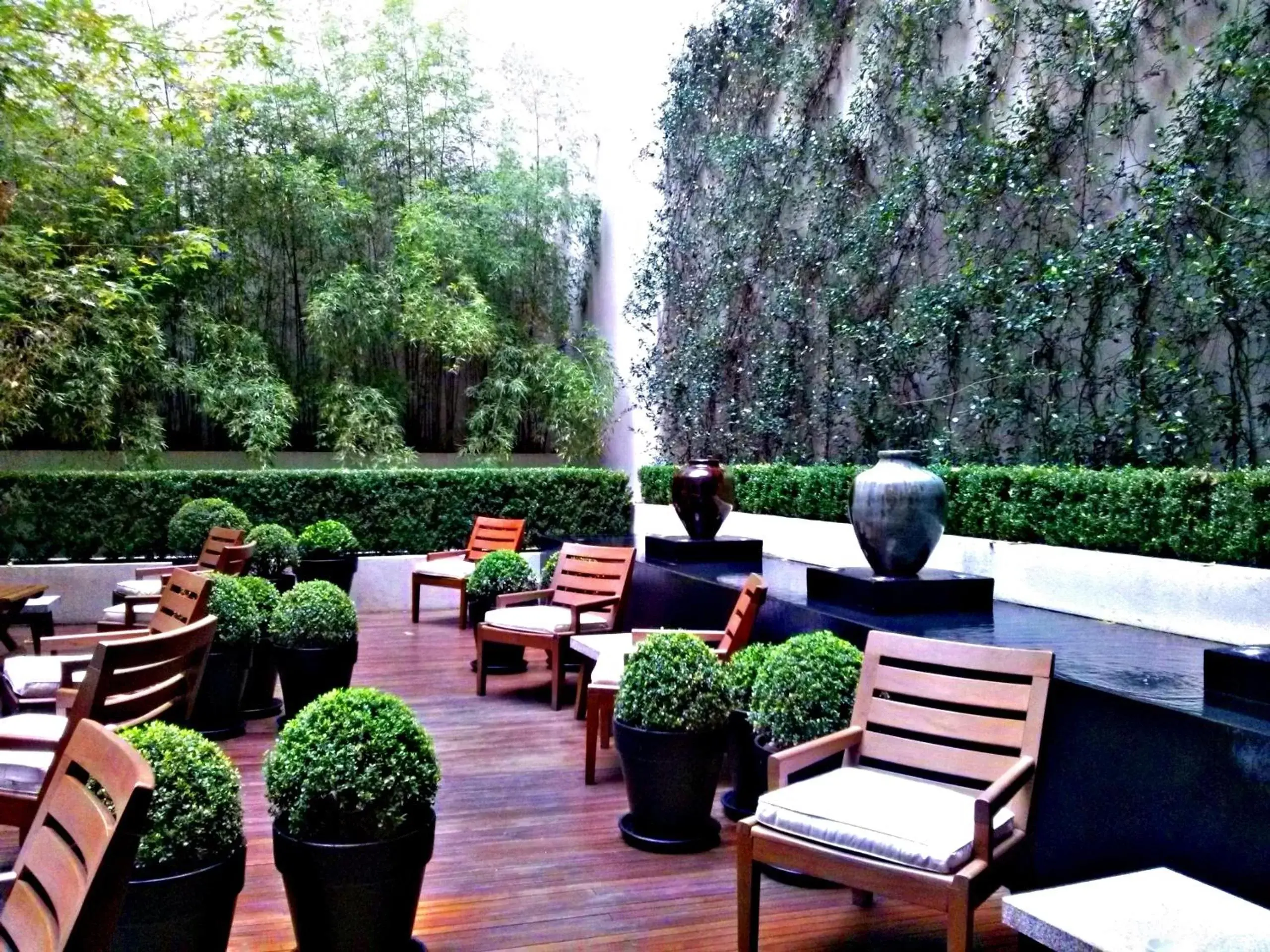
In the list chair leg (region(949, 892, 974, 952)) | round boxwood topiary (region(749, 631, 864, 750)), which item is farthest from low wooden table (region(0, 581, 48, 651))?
chair leg (region(949, 892, 974, 952))

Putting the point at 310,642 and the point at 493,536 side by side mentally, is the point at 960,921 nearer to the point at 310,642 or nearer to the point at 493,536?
the point at 310,642

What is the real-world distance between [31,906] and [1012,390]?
532 cm

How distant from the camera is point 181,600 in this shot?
3.92m

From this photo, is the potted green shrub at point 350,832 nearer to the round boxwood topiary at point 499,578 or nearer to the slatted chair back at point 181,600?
the slatted chair back at point 181,600

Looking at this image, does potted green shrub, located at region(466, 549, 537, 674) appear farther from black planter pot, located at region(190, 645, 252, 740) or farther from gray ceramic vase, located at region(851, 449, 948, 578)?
gray ceramic vase, located at region(851, 449, 948, 578)

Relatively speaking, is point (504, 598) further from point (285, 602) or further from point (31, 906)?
point (31, 906)

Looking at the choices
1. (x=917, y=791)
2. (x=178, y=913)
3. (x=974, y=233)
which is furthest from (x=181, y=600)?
(x=974, y=233)

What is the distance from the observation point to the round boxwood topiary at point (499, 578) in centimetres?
632

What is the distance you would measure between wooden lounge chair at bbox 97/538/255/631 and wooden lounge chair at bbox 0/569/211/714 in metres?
0.70

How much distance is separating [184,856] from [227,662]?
2.49 meters

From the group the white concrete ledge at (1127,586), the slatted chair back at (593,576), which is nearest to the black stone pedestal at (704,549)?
the white concrete ledge at (1127,586)

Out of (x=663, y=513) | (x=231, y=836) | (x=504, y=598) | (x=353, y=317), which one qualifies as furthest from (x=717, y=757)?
(x=353, y=317)

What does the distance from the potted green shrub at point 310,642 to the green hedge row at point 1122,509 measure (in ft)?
8.06

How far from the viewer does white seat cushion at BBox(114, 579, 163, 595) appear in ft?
18.9
